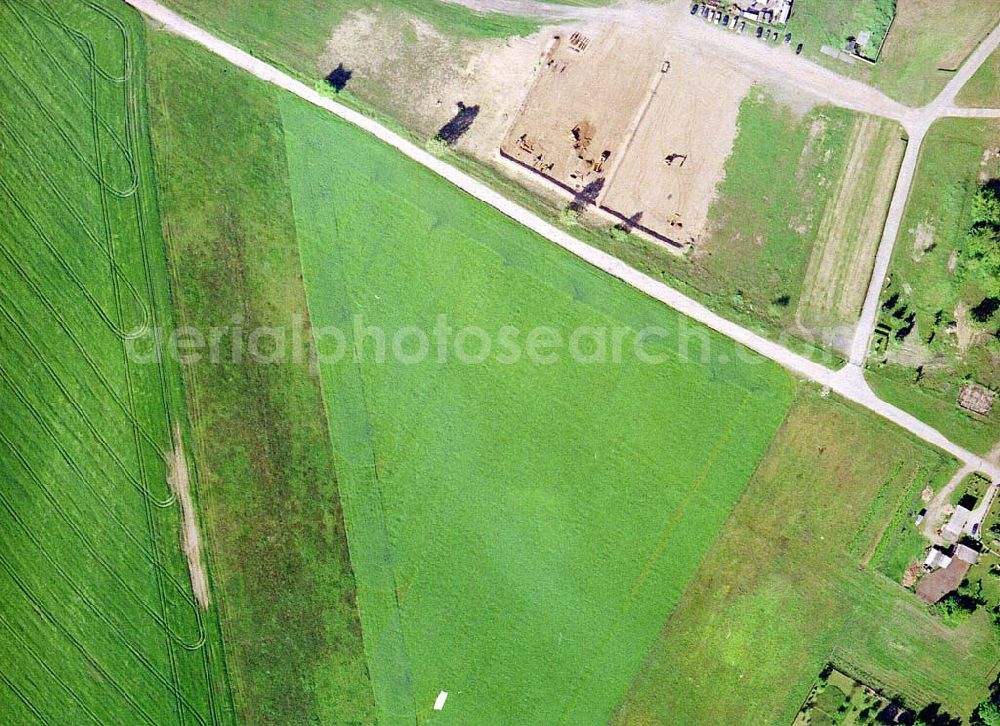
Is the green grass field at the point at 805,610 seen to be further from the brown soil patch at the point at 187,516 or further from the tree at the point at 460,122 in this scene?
the brown soil patch at the point at 187,516

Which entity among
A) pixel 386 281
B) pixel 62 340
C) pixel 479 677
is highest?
pixel 386 281

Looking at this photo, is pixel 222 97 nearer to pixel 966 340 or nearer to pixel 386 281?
pixel 386 281

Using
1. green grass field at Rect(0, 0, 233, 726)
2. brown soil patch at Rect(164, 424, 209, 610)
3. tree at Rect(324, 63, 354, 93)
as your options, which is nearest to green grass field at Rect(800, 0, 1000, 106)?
tree at Rect(324, 63, 354, 93)

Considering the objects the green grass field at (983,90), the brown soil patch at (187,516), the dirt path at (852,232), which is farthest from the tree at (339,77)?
the green grass field at (983,90)

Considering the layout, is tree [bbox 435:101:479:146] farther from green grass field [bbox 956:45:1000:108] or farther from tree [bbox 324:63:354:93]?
green grass field [bbox 956:45:1000:108]

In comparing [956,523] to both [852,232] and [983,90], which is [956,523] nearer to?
[852,232]

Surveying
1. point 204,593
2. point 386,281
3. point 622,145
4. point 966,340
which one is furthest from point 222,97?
point 966,340

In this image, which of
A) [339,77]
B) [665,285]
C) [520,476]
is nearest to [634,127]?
[665,285]
